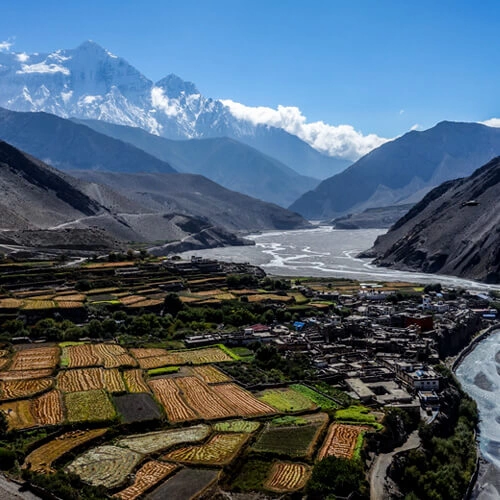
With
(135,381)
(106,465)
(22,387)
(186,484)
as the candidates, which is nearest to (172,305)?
(135,381)

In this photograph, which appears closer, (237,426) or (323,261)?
(237,426)

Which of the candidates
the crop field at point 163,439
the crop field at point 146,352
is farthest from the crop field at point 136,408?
the crop field at point 146,352

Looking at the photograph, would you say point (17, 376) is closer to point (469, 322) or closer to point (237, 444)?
point (237, 444)

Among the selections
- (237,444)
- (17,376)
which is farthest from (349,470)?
(17,376)

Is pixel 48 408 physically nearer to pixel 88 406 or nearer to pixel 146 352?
pixel 88 406

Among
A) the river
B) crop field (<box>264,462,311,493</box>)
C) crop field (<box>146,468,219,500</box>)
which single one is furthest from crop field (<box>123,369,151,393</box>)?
the river

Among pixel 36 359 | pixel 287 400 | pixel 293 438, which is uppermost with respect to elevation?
pixel 287 400
